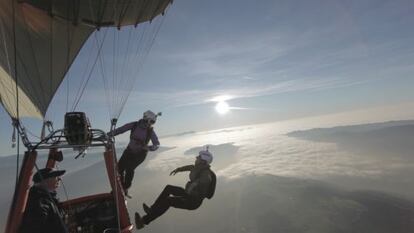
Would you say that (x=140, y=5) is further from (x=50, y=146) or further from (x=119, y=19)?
(x=50, y=146)

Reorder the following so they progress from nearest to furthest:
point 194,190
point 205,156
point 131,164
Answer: point 194,190
point 205,156
point 131,164

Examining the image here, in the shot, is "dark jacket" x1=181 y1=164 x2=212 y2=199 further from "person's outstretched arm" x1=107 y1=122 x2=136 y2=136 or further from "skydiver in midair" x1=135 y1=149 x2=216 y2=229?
"person's outstretched arm" x1=107 y1=122 x2=136 y2=136

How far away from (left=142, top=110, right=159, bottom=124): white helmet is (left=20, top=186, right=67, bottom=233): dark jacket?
6677 millimetres

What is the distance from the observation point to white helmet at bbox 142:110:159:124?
1344cm

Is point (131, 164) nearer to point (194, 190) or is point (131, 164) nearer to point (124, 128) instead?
point (124, 128)

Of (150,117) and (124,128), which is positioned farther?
(150,117)

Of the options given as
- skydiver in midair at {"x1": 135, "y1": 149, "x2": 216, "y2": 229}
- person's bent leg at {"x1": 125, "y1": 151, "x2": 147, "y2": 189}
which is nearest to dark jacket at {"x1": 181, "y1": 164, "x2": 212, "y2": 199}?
skydiver in midair at {"x1": 135, "y1": 149, "x2": 216, "y2": 229}

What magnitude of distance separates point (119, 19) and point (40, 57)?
5801mm

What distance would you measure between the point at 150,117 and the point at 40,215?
7230 millimetres

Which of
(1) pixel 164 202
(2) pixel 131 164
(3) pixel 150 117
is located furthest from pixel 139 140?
(1) pixel 164 202

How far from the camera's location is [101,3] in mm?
15445

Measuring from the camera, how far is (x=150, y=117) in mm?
13461

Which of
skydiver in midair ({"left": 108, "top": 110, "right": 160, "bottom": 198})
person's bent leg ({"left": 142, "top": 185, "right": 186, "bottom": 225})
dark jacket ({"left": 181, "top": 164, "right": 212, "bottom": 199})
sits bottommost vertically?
person's bent leg ({"left": 142, "top": 185, "right": 186, "bottom": 225})

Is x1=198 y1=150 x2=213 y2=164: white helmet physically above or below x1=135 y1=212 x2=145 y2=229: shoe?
above
